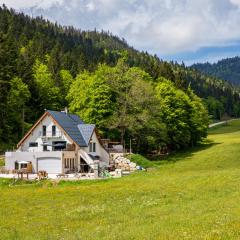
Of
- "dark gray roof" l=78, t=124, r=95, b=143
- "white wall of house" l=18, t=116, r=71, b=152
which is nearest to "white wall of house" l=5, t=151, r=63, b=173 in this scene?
"white wall of house" l=18, t=116, r=71, b=152

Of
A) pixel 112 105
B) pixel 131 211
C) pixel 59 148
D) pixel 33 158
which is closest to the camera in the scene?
pixel 131 211

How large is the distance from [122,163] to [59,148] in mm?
9669

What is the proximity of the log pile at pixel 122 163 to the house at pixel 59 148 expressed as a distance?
144 cm

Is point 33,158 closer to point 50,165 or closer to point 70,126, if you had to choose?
point 50,165

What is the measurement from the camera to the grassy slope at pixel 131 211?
19078 millimetres

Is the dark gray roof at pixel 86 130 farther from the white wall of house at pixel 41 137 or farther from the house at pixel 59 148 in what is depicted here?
the white wall of house at pixel 41 137

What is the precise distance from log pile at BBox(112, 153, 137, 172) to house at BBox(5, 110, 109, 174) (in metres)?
1.44

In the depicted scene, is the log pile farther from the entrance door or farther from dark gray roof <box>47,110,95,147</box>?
the entrance door

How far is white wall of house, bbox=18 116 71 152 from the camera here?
7068 centimetres

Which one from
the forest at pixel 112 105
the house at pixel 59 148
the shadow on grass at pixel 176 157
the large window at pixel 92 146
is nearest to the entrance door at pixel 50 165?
the house at pixel 59 148

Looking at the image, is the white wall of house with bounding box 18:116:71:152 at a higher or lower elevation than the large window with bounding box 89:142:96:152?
higher

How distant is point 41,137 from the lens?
7212cm

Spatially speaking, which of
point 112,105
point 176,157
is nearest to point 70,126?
point 112,105

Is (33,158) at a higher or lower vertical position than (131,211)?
higher
